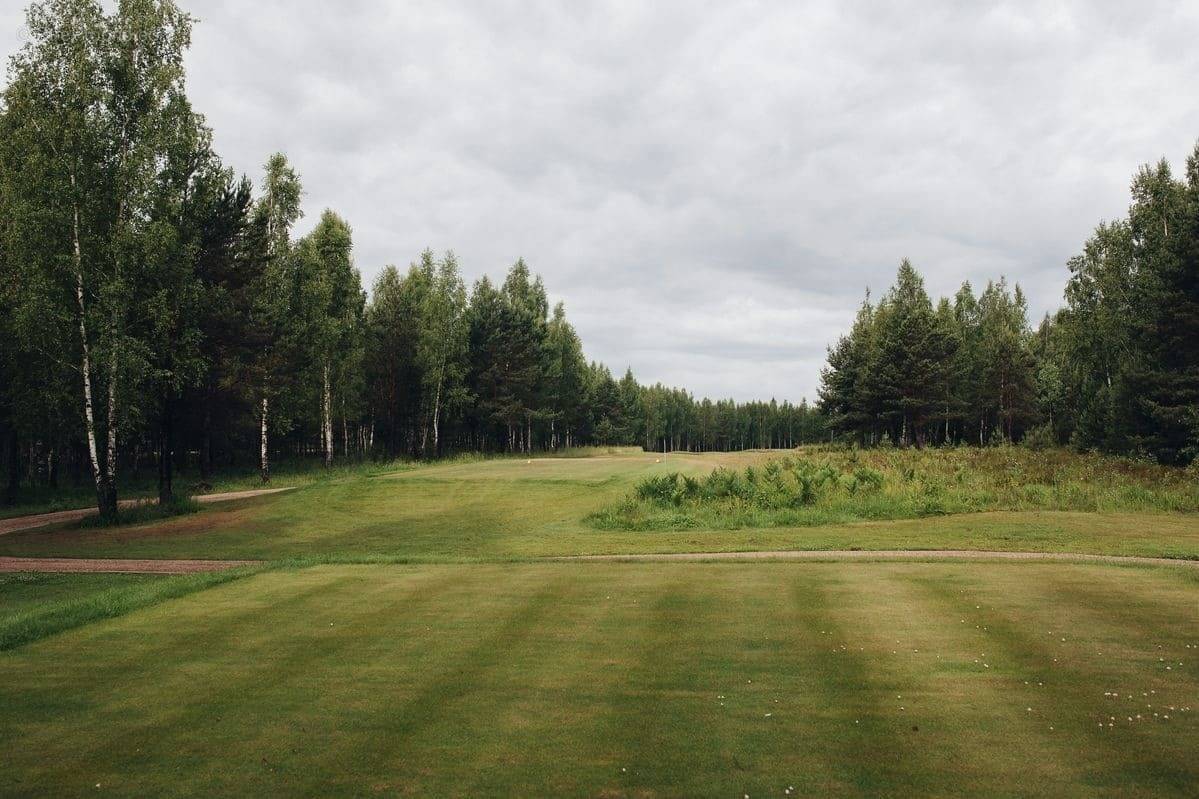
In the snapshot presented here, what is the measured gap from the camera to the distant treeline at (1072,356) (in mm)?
42750

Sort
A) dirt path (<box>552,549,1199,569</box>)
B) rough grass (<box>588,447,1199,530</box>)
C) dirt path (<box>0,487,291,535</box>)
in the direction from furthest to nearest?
dirt path (<box>0,487,291,535</box>) < rough grass (<box>588,447,1199,530</box>) < dirt path (<box>552,549,1199,569</box>)

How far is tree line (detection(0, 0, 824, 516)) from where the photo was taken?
2958 cm

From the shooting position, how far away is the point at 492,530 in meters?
27.8

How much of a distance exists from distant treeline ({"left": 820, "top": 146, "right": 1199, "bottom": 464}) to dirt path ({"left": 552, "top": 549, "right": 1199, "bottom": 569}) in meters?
28.2

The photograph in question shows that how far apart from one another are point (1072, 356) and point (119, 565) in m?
71.1

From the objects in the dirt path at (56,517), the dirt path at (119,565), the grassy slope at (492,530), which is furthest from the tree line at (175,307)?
the dirt path at (119,565)

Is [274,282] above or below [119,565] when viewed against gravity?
above

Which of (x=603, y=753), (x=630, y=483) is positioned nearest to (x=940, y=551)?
Result: (x=603, y=753)

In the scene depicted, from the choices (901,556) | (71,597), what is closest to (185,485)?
(71,597)

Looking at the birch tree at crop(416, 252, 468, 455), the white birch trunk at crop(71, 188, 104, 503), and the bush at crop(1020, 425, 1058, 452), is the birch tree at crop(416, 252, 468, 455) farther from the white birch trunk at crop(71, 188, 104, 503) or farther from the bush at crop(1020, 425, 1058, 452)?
the bush at crop(1020, 425, 1058, 452)

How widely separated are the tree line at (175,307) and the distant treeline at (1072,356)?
3615cm

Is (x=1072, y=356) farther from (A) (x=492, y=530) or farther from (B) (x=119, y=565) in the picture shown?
(B) (x=119, y=565)

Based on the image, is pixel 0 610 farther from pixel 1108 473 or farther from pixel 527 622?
pixel 1108 473

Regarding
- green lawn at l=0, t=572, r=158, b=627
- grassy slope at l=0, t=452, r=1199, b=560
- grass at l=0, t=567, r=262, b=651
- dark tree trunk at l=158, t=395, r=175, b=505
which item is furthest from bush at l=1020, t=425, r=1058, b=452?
green lawn at l=0, t=572, r=158, b=627
